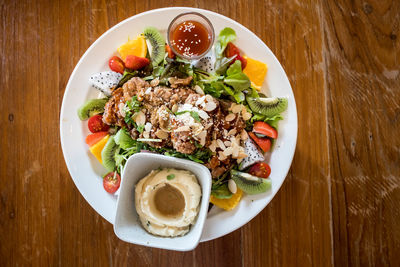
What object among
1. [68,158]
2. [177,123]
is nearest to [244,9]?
[177,123]

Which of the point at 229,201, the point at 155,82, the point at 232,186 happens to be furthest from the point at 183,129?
the point at 229,201

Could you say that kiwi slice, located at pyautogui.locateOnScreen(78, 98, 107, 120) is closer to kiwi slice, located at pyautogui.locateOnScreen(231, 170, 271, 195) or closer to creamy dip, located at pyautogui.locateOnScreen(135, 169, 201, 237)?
creamy dip, located at pyautogui.locateOnScreen(135, 169, 201, 237)

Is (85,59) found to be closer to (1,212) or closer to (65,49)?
(65,49)

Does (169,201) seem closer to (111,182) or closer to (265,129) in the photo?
(111,182)

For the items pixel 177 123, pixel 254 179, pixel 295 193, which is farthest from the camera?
pixel 295 193

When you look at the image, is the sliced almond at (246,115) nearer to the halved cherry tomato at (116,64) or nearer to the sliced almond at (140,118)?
the sliced almond at (140,118)

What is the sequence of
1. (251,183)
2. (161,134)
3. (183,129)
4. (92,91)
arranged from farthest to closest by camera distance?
(92,91) < (251,183) < (161,134) < (183,129)
